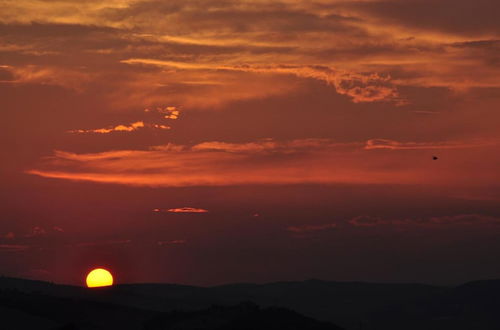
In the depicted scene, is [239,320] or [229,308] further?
[229,308]

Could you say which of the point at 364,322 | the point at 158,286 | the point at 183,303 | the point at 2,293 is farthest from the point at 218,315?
the point at 158,286

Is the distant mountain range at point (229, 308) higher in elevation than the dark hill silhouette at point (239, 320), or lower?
higher

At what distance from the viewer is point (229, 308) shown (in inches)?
3433

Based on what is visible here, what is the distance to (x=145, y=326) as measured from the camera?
8731 centimetres

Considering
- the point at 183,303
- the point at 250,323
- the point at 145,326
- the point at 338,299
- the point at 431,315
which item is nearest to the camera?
the point at 250,323

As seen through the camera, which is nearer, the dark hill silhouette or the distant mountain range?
the dark hill silhouette

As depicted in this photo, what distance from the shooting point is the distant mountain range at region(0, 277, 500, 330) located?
85.1m

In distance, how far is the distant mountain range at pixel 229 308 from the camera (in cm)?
8506

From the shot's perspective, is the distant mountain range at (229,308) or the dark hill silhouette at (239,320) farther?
the distant mountain range at (229,308)

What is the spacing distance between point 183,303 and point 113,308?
4858cm

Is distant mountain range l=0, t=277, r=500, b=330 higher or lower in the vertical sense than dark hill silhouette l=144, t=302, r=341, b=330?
higher

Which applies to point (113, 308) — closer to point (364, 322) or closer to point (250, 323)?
point (250, 323)

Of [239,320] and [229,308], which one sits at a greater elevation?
[229,308]

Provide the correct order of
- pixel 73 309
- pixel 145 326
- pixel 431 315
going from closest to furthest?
pixel 145 326 → pixel 73 309 → pixel 431 315
